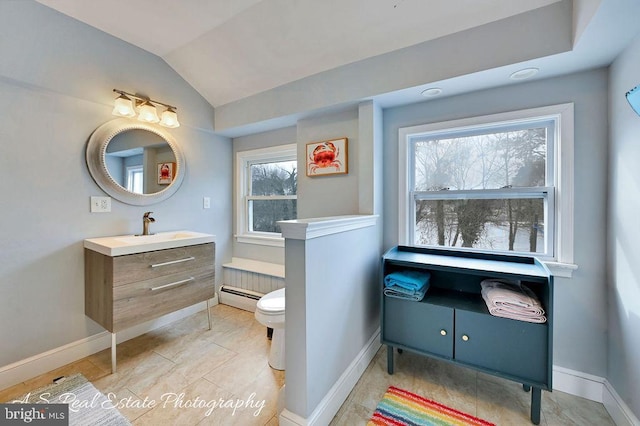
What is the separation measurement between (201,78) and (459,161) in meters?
2.46

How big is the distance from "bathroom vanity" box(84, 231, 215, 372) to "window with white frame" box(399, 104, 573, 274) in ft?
5.81

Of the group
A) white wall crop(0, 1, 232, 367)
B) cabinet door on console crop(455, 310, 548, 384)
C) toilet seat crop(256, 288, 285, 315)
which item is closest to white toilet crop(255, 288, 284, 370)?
toilet seat crop(256, 288, 285, 315)

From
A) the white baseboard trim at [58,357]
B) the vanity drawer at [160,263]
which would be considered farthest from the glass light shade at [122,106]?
the white baseboard trim at [58,357]

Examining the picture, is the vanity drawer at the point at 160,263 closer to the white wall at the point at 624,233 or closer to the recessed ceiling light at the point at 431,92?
the recessed ceiling light at the point at 431,92

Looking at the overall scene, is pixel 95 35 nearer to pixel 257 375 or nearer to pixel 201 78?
pixel 201 78

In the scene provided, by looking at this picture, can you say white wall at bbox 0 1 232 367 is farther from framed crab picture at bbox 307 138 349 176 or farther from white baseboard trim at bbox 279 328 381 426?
white baseboard trim at bbox 279 328 381 426

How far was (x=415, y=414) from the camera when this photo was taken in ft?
4.61

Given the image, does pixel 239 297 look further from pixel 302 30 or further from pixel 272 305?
pixel 302 30

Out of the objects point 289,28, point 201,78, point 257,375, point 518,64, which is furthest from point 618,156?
point 201,78

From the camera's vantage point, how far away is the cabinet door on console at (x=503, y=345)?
1337 mm

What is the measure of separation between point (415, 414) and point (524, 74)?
2.09 metres

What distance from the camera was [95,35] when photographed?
1.94 metres

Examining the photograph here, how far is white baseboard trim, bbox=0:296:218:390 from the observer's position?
163 cm

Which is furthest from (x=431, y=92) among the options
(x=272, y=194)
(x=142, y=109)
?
(x=142, y=109)
